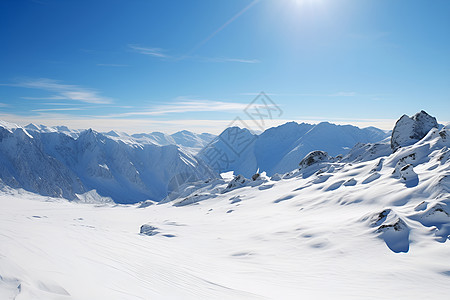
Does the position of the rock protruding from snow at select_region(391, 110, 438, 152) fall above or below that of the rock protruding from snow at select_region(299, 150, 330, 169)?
above

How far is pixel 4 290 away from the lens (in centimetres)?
425

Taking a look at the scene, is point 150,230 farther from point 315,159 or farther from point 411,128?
point 315,159

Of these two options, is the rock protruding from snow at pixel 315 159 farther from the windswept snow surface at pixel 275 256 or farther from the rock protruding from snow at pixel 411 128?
the windswept snow surface at pixel 275 256

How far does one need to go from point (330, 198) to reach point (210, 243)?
11400mm

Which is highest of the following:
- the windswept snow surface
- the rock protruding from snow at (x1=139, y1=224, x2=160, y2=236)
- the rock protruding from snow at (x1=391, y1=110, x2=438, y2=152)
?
the rock protruding from snow at (x1=391, y1=110, x2=438, y2=152)

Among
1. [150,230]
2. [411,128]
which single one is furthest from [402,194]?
[411,128]

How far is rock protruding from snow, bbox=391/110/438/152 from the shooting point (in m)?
31.6

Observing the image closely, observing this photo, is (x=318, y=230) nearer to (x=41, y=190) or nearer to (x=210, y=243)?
(x=210, y=243)

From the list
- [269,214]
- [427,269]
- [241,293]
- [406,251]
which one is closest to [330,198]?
[269,214]

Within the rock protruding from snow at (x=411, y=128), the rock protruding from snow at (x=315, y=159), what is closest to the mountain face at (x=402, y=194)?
the rock protruding from snow at (x=411, y=128)

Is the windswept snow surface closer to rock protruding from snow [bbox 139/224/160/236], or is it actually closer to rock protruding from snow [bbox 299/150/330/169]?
rock protruding from snow [bbox 139/224/160/236]

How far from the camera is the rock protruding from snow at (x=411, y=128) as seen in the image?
3159cm

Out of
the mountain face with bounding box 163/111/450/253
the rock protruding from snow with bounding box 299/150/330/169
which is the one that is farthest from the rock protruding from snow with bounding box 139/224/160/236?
the rock protruding from snow with bounding box 299/150/330/169

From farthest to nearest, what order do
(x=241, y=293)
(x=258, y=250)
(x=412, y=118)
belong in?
(x=412, y=118) < (x=258, y=250) < (x=241, y=293)
